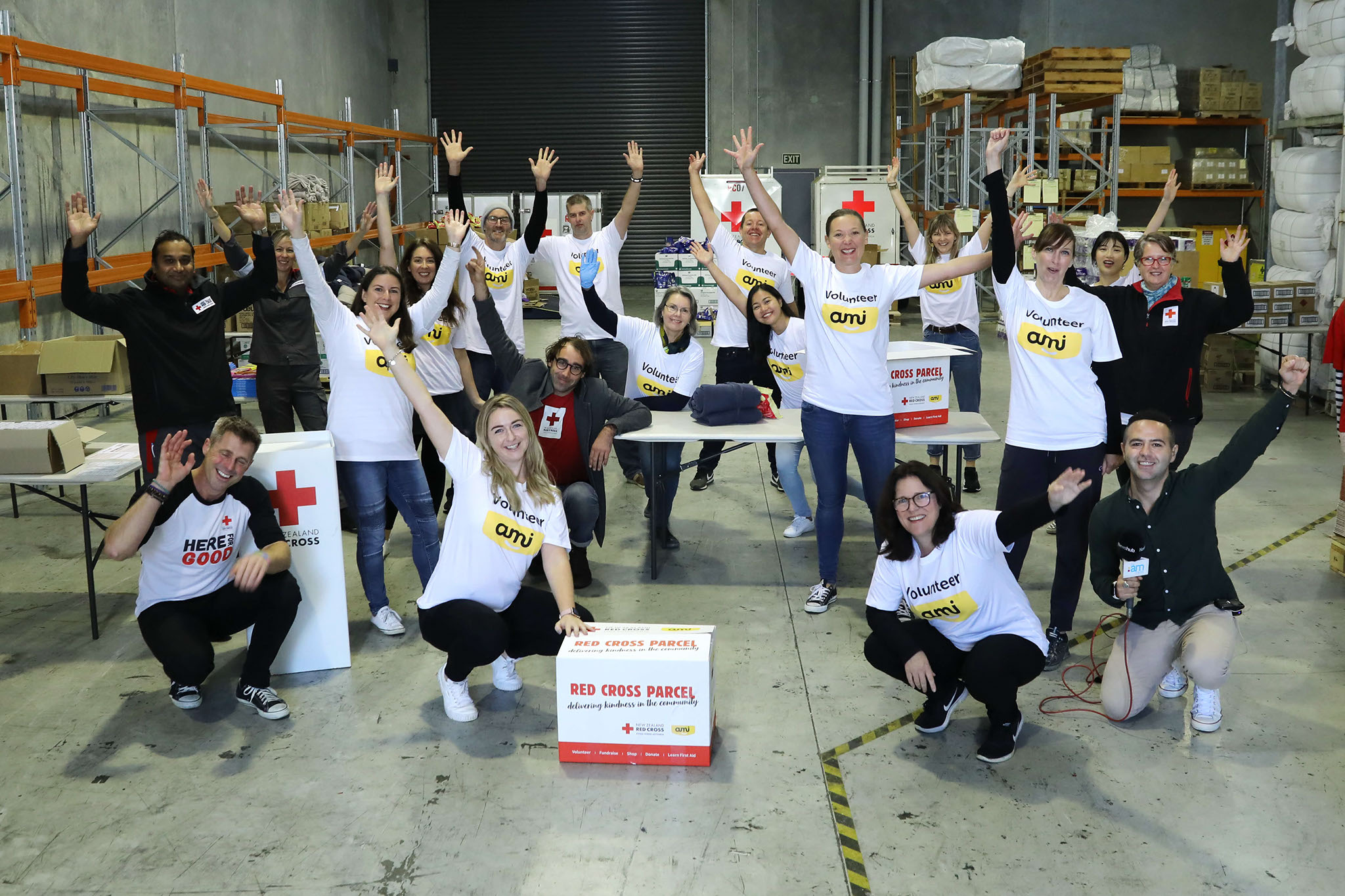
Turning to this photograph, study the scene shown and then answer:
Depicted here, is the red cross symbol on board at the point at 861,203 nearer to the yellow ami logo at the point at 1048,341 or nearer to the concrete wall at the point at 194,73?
the concrete wall at the point at 194,73

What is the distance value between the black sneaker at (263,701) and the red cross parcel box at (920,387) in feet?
10.2

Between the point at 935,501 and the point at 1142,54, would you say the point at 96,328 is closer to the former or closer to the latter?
the point at 935,501

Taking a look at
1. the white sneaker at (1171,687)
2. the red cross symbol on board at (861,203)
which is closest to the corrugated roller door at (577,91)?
the red cross symbol on board at (861,203)

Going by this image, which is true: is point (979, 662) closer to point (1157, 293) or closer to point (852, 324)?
point (852, 324)

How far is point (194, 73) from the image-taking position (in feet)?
35.7

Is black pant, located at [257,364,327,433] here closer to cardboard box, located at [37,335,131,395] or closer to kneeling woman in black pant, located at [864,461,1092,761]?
cardboard box, located at [37,335,131,395]

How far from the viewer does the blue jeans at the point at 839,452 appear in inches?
183

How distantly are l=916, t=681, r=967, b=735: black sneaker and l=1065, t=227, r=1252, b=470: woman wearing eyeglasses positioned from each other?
53.9 inches

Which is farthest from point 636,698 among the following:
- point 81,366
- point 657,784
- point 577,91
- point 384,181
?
point 577,91

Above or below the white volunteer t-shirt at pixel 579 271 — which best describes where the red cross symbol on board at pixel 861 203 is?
above

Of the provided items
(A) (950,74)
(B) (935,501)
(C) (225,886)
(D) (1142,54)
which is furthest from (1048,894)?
(D) (1142,54)

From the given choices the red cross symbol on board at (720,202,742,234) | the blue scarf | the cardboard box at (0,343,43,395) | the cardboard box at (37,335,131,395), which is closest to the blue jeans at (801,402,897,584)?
the blue scarf

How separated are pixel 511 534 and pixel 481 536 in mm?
102

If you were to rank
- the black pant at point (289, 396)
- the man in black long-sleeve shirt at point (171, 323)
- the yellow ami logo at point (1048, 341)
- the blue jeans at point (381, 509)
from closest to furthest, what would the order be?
the yellow ami logo at point (1048, 341) < the man in black long-sleeve shirt at point (171, 323) < the blue jeans at point (381, 509) < the black pant at point (289, 396)
